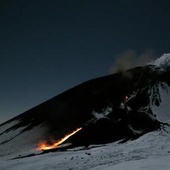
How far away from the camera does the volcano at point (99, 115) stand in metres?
43.1

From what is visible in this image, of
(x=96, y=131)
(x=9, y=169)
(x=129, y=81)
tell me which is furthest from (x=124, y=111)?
(x=9, y=169)

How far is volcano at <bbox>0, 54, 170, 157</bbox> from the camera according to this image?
43.1 m

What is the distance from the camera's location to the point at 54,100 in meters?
79.2

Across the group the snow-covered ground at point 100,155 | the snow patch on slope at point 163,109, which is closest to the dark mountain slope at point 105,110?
the snow patch on slope at point 163,109

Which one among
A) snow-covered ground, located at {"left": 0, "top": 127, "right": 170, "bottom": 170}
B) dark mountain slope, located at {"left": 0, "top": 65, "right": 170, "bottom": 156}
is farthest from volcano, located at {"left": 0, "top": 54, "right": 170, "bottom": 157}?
snow-covered ground, located at {"left": 0, "top": 127, "right": 170, "bottom": 170}

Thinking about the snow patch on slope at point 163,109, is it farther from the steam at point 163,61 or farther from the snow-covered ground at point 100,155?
the steam at point 163,61

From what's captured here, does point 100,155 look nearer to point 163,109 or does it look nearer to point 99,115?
point 99,115

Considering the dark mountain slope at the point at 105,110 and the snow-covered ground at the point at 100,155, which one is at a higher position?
the dark mountain slope at the point at 105,110

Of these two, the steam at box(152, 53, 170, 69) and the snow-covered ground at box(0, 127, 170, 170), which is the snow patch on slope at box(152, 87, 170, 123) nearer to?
the snow-covered ground at box(0, 127, 170, 170)

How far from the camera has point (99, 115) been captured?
5341 centimetres

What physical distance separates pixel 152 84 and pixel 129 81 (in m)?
8.96

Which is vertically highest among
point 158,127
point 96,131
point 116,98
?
point 116,98

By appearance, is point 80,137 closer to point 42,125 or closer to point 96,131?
point 96,131

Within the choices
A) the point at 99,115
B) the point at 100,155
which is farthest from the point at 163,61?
the point at 100,155
